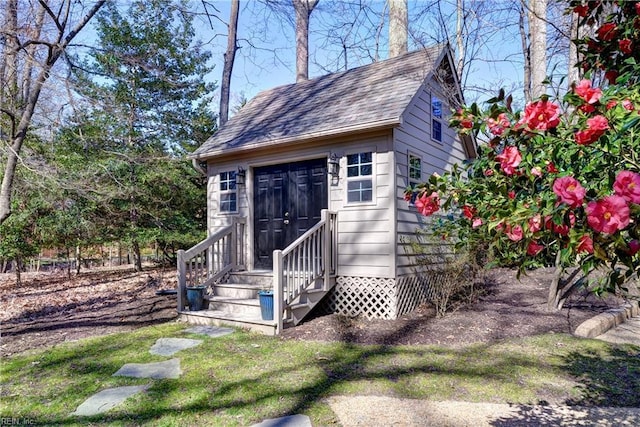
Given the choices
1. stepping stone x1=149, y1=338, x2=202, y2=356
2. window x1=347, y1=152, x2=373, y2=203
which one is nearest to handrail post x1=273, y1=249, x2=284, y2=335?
stepping stone x1=149, y1=338, x2=202, y2=356

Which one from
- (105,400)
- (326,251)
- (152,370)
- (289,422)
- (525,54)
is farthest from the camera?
(525,54)

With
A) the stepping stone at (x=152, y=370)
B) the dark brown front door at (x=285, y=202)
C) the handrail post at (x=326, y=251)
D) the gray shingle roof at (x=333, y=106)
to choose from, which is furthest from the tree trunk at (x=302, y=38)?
the stepping stone at (x=152, y=370)

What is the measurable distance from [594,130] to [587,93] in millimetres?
235

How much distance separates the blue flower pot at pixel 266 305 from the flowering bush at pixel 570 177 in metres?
3.65

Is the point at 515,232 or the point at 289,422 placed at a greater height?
the point at 515,232

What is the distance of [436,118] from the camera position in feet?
26.2

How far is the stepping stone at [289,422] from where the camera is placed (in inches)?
111

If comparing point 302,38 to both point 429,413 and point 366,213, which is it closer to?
point 366,213

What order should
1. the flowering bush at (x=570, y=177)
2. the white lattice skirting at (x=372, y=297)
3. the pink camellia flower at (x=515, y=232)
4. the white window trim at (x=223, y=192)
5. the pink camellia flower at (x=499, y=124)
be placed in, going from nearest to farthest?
the flowering bush at (x=570, y=177) → the pink camellia flower at (x=515, y=232) → the pink camellia flower at (x=499, y=124) → the white lattice skirting at (x=372, y=297) → the white window trim at (x=223, y=192)

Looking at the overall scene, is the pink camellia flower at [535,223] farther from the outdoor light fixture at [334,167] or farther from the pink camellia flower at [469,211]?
the outdoor light fixture at [334,167]

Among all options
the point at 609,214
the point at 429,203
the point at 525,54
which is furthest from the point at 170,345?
the point at 525,54

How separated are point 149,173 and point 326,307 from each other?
6.58 meters

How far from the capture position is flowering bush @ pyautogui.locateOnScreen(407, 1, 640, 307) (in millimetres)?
1216

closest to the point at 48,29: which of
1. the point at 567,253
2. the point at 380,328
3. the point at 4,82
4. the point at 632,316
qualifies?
the point at 4,82
